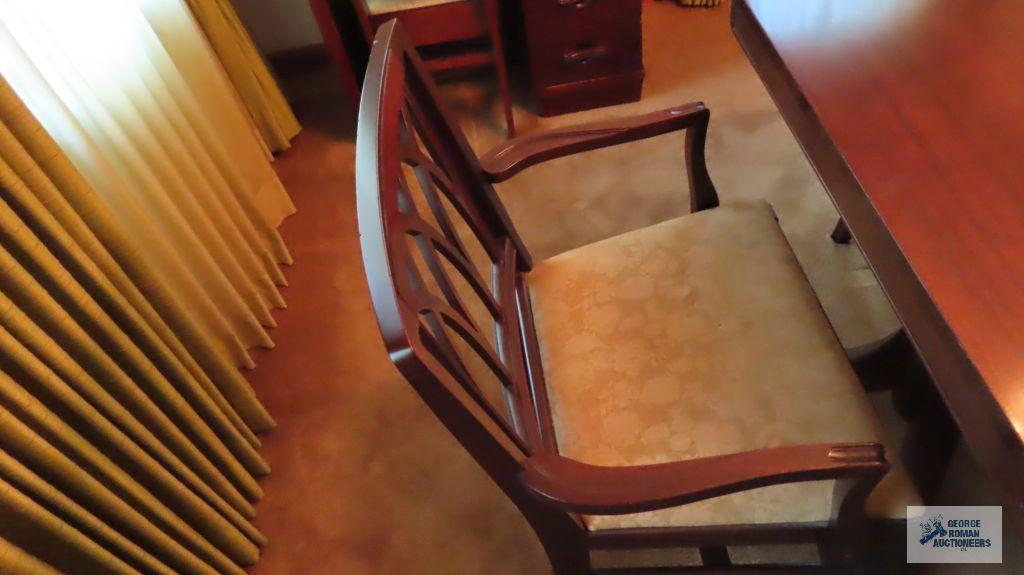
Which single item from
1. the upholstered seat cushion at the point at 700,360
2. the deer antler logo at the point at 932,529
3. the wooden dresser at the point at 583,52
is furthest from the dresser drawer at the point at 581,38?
the deer antler logo at the point at 932,529

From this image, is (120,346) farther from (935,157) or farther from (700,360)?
(935,157)

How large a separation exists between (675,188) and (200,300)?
4.04ft

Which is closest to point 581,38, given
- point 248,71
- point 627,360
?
point 248,71

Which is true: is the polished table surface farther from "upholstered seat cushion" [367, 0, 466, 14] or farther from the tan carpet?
"upholstered seat cushion" [367, 0, 466, 14]

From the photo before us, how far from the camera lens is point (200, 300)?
154 cm

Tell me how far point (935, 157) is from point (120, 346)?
1216 mm

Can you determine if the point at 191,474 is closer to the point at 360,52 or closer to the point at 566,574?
the point at 566,574

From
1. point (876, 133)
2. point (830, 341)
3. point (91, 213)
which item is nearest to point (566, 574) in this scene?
point (830, 341)

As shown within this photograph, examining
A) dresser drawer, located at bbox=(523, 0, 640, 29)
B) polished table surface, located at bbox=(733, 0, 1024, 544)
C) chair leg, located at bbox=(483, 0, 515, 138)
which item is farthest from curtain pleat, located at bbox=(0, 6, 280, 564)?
polished table surface, located at bbox=(733, 0, 1024, 544)

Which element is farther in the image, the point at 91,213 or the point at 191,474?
the point at 191,474

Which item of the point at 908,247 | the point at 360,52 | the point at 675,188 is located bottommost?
the point at 675,188

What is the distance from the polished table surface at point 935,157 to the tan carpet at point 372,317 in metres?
0.73

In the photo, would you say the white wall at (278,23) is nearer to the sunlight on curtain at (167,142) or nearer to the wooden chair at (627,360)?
the sunlight on curtain at (167,142)

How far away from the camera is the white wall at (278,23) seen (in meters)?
2.34
